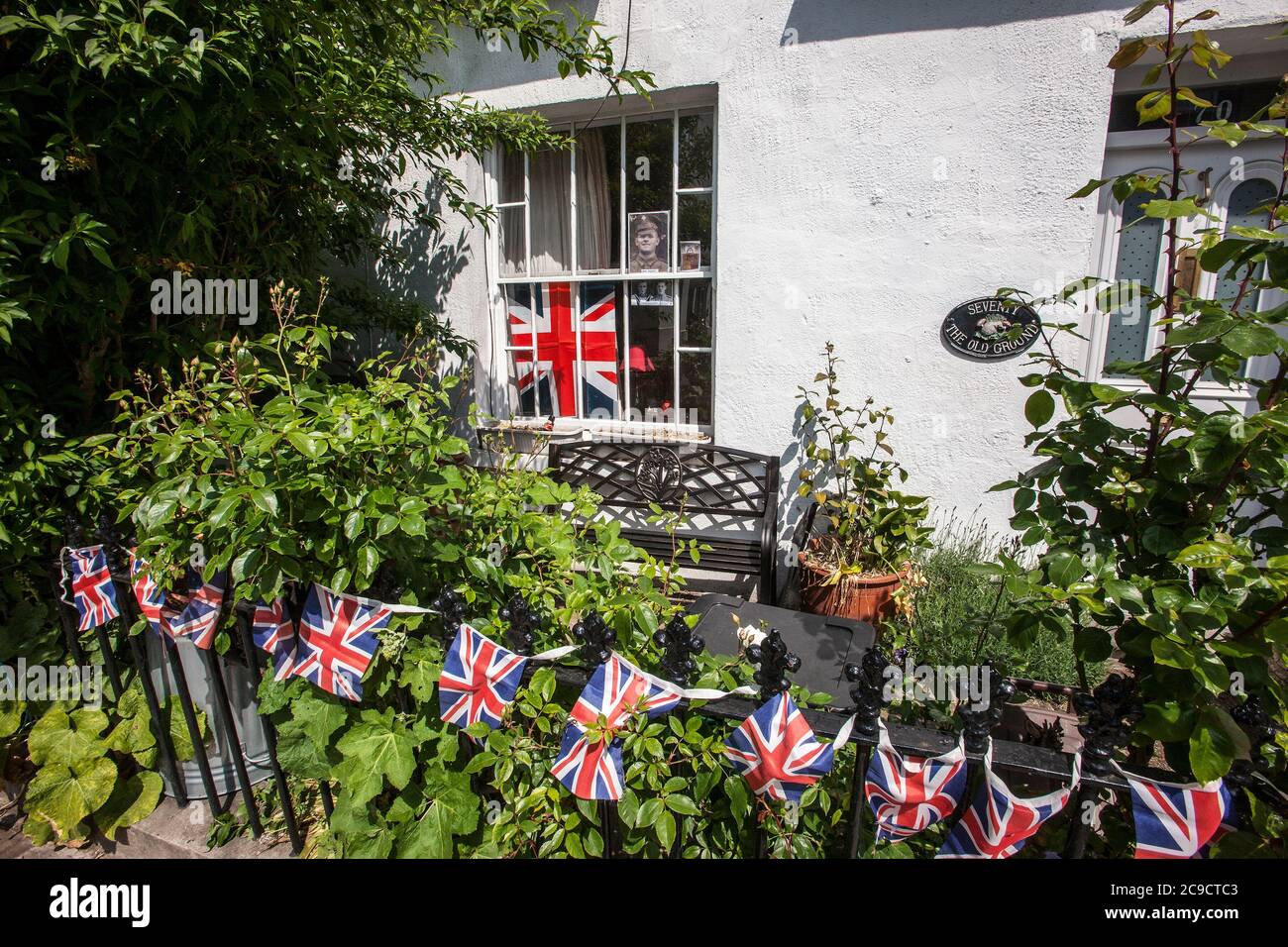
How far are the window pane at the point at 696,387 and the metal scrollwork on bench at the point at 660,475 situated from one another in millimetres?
506

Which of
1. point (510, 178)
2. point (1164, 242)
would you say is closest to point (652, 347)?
point (510, 178)

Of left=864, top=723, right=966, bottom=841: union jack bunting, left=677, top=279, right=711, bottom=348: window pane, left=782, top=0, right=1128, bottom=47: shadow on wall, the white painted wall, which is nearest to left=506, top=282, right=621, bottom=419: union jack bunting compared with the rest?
left=677, top=279, right=711, bottom=348: window pane

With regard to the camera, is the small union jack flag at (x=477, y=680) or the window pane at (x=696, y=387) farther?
the window pane at (x=696, y=387)

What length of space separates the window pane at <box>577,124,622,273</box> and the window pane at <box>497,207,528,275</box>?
506 millimetres

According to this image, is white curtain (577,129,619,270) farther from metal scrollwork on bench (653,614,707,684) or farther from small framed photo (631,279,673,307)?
metal scrollwork on bench (653,614,707,684)

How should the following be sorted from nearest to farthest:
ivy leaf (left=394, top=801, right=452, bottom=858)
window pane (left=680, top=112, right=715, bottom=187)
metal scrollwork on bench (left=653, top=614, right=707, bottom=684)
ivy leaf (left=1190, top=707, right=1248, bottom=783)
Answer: ivy leaf (left=1190, top=707, right=1248, bottom=783) < metal scrollwork on bench (left=653, top=614, right=707, bottom=684) < ivy leaf (left=394, top=801, right=452, bottom=858) < window pane (left=680, top=112, right=715, bottom=187)

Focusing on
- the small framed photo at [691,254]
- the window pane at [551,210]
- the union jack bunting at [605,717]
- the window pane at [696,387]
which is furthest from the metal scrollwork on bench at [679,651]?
the window pane at [551,210]

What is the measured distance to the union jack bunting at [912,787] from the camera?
140 cm

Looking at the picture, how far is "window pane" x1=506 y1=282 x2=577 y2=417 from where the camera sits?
17.0 feet

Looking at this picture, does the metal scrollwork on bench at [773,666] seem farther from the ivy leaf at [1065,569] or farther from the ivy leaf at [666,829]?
the ivy leaf at [1065,569]
